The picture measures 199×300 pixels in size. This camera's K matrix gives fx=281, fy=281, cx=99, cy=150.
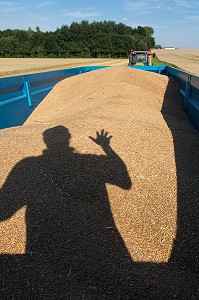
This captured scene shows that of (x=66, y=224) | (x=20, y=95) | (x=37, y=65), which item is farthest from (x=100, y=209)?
(x=37, y=65)

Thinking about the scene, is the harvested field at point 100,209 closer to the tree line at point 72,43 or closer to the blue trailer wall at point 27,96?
the blue trailer wall at point 27,96

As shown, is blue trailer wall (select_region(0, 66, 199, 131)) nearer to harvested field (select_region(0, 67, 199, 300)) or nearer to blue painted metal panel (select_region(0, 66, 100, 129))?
blue painted metal panel (select_region(0, 66, 100, 129))

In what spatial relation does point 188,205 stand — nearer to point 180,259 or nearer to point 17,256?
point 180,259

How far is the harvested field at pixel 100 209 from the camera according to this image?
6.19 ft

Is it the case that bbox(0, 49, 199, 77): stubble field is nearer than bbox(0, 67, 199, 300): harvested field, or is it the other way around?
bbox(0, 67, 199, 300): harvested field

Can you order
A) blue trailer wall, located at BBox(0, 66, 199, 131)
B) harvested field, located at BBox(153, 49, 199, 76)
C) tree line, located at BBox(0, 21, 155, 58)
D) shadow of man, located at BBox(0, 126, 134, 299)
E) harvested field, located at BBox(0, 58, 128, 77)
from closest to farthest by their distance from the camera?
1. shadow of man, located at BBox(0, 126, 134, 299)
2. blue trailer wall, located at BBox(0, 66, 199, 131)
3. harvested field, located at BBox(0, 58, 128, 77)
4. harvested field, located at BBox(153, 49, 199, 76)
5. tree line, located at BBox(0, 21, 155, 58)

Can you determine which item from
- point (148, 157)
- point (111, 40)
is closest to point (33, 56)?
point (111, 40)

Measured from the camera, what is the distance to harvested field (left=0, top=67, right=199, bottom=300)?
6.19 ft

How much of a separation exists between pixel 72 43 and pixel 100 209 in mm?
59072

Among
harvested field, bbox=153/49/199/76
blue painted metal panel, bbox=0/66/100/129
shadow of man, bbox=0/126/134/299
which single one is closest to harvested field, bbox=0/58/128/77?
harvested field, bbox=153/49/199/76

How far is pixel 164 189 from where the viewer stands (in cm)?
278

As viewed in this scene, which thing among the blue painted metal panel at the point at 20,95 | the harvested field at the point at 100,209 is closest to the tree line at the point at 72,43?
the blue painted metal panel at the point at 20,95

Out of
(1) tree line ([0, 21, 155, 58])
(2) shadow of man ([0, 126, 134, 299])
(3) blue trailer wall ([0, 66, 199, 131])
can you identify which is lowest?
(2) shadow of man ([0, 126, 134, 299])

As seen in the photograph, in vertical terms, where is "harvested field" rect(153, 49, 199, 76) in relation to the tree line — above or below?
below
